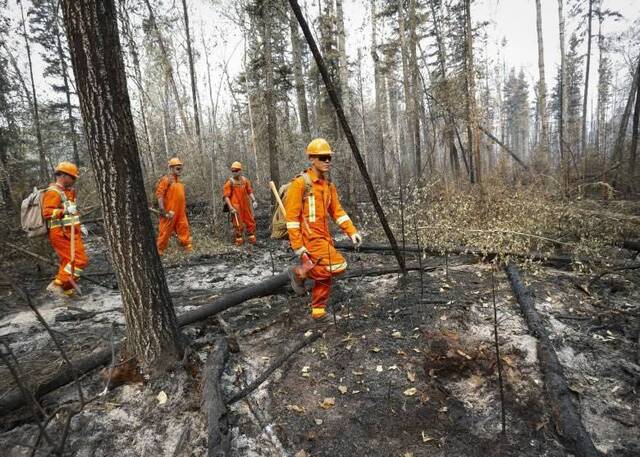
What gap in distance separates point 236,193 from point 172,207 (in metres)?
1.63

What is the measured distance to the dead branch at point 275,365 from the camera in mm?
2898

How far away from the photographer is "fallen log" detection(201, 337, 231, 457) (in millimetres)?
2246

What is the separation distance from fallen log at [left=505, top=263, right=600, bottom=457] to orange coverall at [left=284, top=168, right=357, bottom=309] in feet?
7.03

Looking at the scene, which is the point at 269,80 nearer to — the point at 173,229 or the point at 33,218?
the point at 173,229

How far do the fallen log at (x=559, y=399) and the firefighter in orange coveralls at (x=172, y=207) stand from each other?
696 centimetres

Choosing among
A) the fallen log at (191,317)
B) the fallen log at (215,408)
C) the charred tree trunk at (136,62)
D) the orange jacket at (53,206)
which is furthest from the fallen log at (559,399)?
the orange jacket at (53,206)

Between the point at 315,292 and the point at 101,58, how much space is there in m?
3.15

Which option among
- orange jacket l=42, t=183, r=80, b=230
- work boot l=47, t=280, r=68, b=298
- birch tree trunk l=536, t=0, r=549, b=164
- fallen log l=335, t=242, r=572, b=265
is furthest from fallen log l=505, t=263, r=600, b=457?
birch tree trunk l=536, t=0, r=549, b=164

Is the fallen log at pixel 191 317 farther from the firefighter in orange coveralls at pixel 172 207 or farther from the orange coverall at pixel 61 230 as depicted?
the firefighter in orange coveralls at pixel 172 207

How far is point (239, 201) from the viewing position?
8.73m

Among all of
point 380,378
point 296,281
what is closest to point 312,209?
point 296,281

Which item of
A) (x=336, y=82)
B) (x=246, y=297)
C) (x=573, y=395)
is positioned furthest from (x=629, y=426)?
(x=336, y=82)

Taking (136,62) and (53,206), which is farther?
(136,62)

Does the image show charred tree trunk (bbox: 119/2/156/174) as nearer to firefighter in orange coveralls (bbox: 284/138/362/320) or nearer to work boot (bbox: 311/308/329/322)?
firefighter in orange coveralls (bbox: 284/138/362/320)
